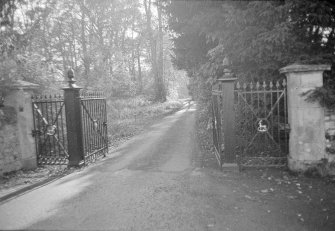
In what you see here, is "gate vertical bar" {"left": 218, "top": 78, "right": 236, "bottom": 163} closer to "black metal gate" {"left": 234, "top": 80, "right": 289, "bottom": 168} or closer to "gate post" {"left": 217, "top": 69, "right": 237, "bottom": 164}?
"gate post" {"left": 217, "top": 69, "right": 237, "bottom": 164}

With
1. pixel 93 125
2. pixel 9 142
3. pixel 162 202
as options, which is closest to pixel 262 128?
pixel 162 202

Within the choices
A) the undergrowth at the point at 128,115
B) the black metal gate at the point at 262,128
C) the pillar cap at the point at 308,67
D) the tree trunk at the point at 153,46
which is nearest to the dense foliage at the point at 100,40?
the tree trunk at the point at 153,46

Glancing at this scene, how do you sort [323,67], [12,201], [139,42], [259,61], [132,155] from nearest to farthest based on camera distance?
→ [12,201]
[323,67]
[259,61]
[132,155]
[139,42]

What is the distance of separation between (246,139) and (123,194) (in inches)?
156

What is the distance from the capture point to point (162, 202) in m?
4.95

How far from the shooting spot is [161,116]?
68.4 feet

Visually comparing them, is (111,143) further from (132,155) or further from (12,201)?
(12,201)

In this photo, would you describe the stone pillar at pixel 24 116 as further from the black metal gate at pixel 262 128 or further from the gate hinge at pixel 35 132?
the black metal gate at pixel 262 128

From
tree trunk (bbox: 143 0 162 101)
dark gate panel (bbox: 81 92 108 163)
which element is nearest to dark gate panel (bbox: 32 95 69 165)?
dark gate panel (bbox: 81 92 108 163)

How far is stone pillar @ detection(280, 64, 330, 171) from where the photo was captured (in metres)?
5.98

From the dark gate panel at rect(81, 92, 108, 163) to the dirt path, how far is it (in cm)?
88

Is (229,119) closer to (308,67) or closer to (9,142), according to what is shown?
(308,67)

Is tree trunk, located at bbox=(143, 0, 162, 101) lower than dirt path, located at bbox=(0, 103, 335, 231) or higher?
higher

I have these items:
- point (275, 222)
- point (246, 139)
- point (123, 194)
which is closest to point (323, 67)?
point (246, 139)
